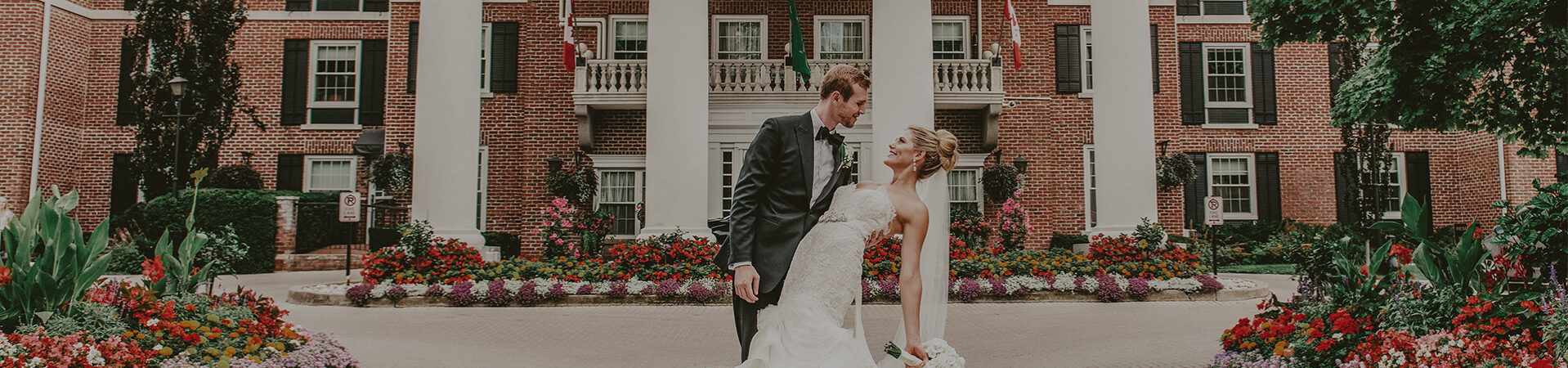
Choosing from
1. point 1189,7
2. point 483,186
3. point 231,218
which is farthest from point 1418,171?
point 231,218

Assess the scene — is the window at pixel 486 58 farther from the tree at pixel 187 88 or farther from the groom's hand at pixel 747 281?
the groom's hand at pixel 747 281

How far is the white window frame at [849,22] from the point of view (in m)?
18.4

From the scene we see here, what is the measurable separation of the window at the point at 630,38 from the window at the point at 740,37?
150 cm

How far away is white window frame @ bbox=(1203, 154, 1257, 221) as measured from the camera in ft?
74.0

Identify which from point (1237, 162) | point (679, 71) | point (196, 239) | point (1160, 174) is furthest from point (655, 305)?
point (1237, 162)

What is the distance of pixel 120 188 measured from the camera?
913 inches

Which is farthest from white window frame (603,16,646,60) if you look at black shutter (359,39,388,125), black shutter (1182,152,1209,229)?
black shutter (1182,152,1209,229)

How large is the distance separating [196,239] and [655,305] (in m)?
6.38

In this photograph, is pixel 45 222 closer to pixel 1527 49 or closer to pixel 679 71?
pixel 679 71

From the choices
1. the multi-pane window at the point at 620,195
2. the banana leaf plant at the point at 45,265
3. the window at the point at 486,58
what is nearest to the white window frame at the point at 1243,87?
the multi-pane window at the point at 620,195

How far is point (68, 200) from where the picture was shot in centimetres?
504

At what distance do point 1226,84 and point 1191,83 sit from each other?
39.2 inches

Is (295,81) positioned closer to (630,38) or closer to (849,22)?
(630,38)

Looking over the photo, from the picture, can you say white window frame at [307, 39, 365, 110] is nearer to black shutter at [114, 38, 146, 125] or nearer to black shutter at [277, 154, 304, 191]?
black shutter at [277, 154, 304, 191]
